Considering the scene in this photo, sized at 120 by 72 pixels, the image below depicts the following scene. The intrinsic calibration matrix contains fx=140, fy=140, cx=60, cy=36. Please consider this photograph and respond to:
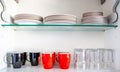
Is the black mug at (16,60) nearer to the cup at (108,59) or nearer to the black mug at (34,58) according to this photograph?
the black mug at (34,58)

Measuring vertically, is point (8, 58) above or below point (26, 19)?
below

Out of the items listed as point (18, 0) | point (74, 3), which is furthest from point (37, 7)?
point (74, 3)

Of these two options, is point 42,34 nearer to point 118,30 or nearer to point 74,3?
point 74,3

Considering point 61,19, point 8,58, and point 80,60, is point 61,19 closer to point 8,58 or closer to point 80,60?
point 80,60

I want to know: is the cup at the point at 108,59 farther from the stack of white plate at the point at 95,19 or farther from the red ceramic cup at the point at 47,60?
the red ceramic cup at the point at 47,60

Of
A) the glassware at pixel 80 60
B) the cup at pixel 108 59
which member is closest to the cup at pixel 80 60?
the glassware at pixel 80 60

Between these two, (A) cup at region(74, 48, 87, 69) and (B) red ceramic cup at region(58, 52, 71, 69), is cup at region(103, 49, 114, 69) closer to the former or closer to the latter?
(A) cup at region(74, 48, 87, 69)

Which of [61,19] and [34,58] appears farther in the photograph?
[34,58]

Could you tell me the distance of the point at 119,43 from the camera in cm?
86

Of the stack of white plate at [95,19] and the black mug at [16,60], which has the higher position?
the stack of white plate at [95,19]

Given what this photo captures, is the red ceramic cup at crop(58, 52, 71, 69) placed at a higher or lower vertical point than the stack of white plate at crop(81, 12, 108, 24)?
lower

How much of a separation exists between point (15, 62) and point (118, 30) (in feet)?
2.28

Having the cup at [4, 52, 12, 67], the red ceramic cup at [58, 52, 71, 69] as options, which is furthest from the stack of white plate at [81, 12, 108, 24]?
the cup at [4, 52, 12, 67]

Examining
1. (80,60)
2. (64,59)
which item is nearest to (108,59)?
(80,60)
